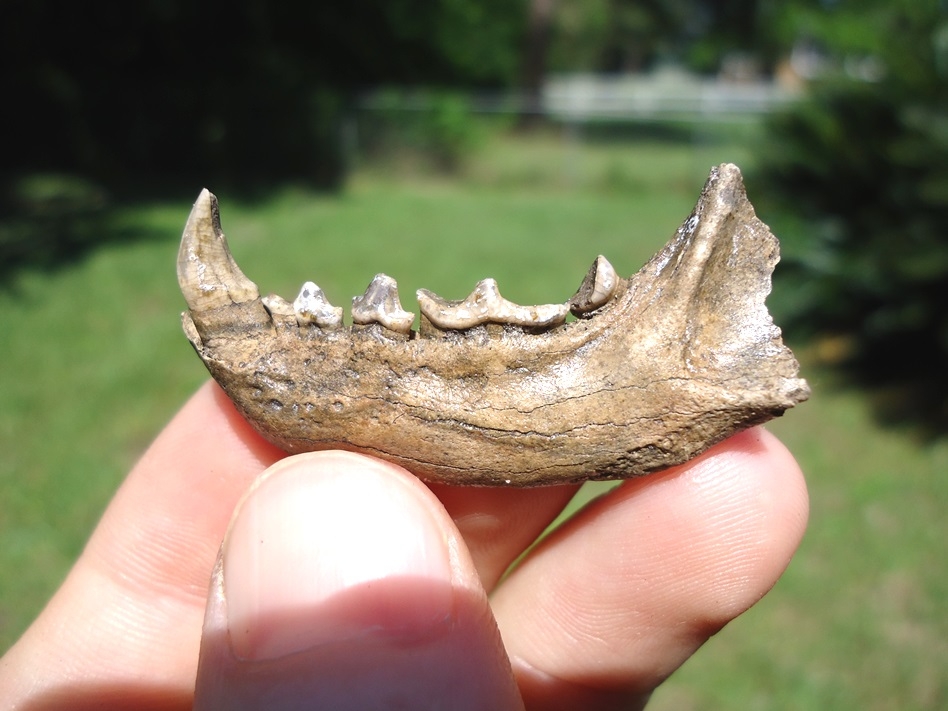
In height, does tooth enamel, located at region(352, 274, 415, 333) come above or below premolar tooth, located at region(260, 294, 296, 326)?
below

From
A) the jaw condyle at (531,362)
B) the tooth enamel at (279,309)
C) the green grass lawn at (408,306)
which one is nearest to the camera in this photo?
the jaw condyle at (531,362)

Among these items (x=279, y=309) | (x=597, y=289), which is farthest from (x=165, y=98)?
(x=597, y=289)

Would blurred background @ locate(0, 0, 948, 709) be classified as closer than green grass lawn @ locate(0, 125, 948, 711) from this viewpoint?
No

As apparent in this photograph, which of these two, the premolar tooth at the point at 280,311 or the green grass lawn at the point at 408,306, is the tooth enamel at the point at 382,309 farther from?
the green grass lawn at the point at 408,306

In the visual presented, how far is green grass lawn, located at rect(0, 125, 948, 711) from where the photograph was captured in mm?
Result: 5047

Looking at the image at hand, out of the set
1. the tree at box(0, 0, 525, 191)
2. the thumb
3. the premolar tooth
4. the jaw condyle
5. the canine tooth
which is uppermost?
the tree at box(0, 0, 525, 191)

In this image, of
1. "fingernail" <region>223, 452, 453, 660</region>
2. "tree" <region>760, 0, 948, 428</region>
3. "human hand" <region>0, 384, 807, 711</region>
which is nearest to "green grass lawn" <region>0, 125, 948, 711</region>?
"tree" <region>760, 0, 948, 428</region>

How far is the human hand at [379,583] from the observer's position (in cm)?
226

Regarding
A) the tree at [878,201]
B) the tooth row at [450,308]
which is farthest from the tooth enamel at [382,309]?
the tree at [878,201]

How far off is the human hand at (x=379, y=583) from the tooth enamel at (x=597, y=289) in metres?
0.79

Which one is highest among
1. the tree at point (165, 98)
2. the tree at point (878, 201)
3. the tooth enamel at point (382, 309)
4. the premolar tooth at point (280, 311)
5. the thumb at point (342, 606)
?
the tree at point (165, 98)

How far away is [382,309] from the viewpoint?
251 cm

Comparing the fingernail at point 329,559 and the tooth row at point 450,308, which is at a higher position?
the tooth row at point 450,308

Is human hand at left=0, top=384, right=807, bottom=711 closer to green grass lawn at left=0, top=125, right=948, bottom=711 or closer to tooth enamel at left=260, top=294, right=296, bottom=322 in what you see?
tooth enamel at left=260, top=294, right=296, bottom=322
